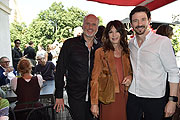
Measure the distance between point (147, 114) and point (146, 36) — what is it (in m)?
0.75

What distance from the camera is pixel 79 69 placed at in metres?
1.83

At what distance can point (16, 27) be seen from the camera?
2525 cm

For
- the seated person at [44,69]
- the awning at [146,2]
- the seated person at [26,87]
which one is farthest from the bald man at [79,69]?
the seated person at [44,69]

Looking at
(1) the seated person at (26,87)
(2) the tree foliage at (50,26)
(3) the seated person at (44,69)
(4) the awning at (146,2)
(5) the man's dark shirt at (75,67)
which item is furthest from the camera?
(2) the tree foliage at (50,26)

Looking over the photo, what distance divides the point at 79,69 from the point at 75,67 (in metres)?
0.05

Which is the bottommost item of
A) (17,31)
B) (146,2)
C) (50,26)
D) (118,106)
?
(118,106)

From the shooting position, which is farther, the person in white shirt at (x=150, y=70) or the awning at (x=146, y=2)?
the awning at (x=146, y=2)

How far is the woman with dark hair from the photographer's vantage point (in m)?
1.55

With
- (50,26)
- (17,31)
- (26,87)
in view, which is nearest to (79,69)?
(26,87)

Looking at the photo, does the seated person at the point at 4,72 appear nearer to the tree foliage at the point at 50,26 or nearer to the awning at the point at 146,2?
the awning at the point at 146,2

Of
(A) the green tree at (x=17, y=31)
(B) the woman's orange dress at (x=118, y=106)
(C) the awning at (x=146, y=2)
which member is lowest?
(B) the woman's orange dress at (x=118, y=106)

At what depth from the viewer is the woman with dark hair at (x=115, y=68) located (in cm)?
155

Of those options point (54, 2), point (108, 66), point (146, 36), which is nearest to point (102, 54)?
point (108, 66)

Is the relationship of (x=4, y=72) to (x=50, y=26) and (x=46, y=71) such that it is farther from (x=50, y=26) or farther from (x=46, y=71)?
(x=50, y=26)
